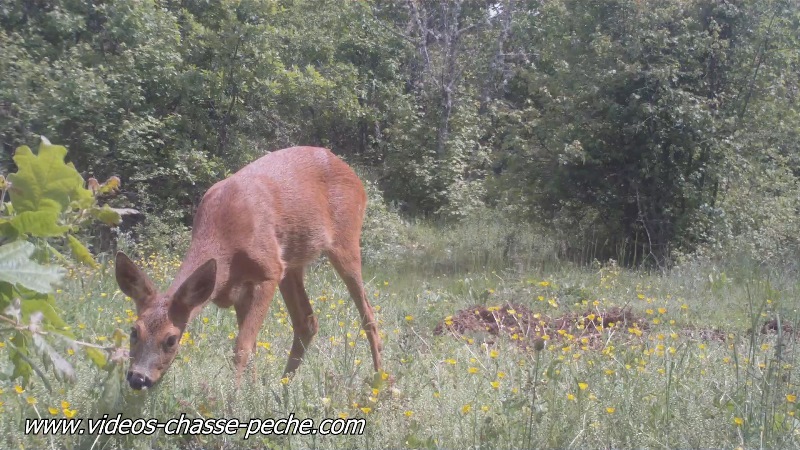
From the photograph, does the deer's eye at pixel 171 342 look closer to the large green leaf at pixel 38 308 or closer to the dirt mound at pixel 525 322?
the large green leaf at pixel 38 308

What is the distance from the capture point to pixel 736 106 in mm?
13391

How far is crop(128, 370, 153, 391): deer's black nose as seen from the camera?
413cm

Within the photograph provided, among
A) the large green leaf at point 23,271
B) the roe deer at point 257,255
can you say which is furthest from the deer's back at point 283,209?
the large green leaf at point 23,271

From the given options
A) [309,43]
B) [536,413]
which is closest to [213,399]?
Answer: [536,413]

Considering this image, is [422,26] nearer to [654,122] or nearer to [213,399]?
[654,122]

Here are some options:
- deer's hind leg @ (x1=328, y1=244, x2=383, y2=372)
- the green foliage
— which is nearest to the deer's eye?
the green foliage

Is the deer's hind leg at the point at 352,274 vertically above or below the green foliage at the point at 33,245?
below

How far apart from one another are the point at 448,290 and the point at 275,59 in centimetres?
747

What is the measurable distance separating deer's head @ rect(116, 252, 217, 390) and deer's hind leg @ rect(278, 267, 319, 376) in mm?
1452

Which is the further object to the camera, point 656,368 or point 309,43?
point 309,43

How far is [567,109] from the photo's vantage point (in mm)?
13906

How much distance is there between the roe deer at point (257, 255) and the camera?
448cm

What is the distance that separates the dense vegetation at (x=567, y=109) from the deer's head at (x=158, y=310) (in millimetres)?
7818

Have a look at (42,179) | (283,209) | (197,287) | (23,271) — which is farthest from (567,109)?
(23,271)
